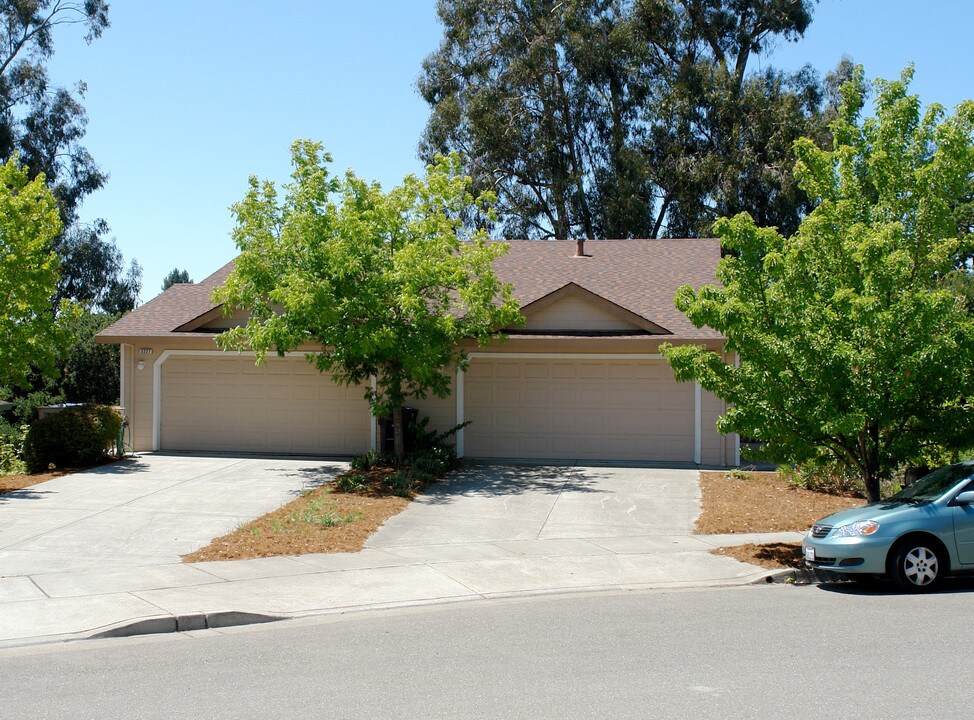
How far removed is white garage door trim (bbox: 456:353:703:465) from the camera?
1919 centimetres

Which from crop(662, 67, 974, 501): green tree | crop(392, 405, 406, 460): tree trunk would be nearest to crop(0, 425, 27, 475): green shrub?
crop(392, 405, 406, 460): tree trunk

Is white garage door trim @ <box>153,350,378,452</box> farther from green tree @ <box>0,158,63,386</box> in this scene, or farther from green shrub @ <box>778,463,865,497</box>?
green shrub @ <box>778,463,865,497</box>

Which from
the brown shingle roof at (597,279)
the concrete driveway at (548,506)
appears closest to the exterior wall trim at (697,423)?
the concrete driveway at (548,506)

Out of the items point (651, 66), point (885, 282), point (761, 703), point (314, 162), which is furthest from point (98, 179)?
point (761, 703)

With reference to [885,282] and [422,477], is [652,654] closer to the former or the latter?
[885,282]

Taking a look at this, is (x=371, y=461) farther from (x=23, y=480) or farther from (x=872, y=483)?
(x=872, y=483)

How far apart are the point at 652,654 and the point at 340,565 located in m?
4.74

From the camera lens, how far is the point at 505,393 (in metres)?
19.8

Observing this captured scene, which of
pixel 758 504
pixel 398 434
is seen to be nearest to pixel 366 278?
pixel 398 434

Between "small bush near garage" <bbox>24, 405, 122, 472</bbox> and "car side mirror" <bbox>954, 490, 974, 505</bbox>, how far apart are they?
50.2 feet

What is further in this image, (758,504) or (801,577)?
(758,504)

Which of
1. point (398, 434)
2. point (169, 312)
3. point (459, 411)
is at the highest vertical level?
point (169, 312)

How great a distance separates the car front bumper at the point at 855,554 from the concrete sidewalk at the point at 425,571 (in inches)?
36.2

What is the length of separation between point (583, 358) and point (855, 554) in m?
10.0
